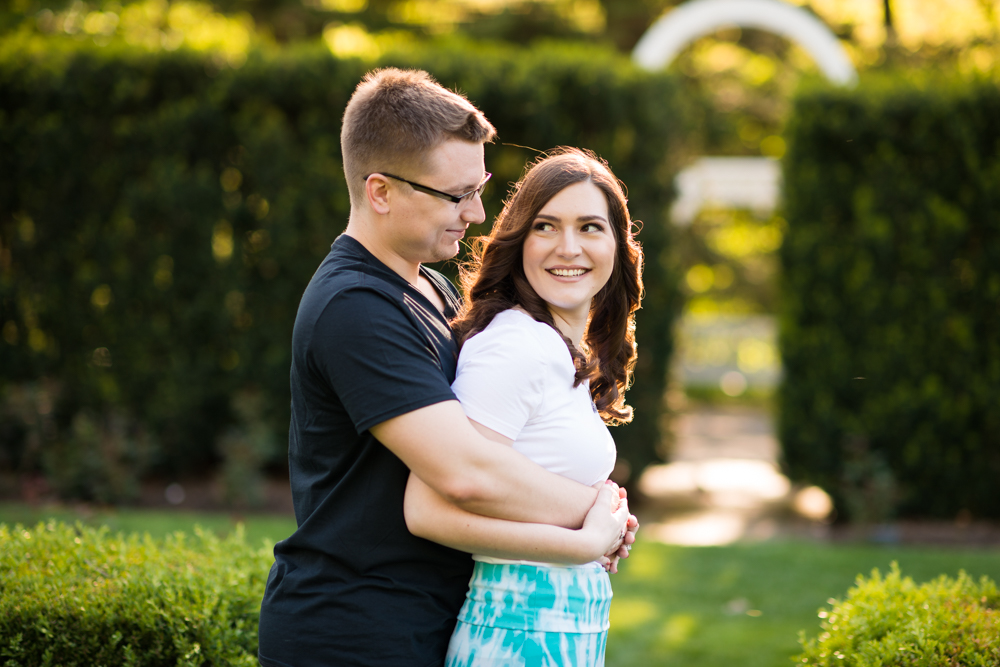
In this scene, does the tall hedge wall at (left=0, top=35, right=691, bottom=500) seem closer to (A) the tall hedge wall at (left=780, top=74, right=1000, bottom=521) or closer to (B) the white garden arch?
(A) the tall hedge wall at (left=780, top=74, right=1000, bottom=521)

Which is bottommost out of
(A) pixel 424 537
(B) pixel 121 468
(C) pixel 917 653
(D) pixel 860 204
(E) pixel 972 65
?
(C) pixel 917 653

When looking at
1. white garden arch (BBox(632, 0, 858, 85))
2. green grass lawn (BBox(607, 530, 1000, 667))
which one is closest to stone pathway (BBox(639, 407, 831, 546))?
green grass lawn (BBox(607, 530, 1000, 667))

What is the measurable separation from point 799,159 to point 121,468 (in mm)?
6432

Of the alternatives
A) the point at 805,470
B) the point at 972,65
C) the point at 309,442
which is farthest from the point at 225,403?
the point at 972,65

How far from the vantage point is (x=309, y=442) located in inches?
80.4

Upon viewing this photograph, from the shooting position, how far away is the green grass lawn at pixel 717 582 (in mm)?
4582

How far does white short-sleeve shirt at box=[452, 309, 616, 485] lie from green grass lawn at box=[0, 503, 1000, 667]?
2.78m

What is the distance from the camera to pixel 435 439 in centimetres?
181

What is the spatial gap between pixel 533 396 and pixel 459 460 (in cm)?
26

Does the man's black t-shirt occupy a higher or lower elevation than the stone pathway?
lower

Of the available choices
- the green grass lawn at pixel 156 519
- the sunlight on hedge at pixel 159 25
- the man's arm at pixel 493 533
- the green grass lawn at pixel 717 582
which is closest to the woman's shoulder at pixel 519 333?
the man's arm at pixel 493 533

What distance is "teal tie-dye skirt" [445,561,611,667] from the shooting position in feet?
6.43

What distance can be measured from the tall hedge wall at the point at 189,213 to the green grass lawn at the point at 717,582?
41.5 inches

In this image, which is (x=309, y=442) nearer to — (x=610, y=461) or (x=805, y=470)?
(x=610, y=461)
